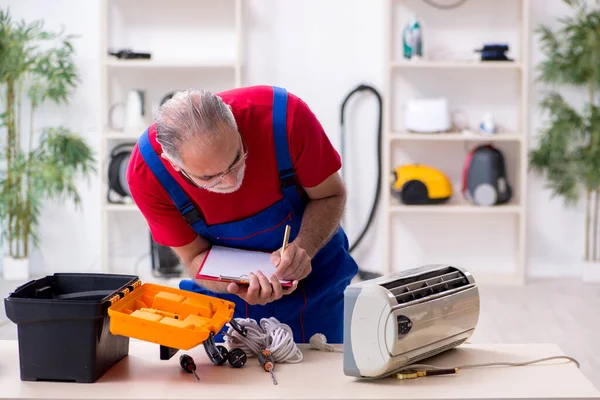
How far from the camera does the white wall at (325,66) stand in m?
5.35

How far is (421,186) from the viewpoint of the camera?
5.15m

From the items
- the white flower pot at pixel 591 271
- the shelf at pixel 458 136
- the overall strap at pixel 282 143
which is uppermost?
the shelf at pixel 458 136

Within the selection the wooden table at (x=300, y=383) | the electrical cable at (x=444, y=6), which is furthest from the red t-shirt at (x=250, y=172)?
the electrical cable at (x=444, y=6)

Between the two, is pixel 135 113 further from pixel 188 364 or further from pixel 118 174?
pixel 188 364

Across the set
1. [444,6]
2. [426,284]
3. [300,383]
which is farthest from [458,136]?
[300,383]

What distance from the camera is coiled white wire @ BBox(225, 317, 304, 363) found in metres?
1.99

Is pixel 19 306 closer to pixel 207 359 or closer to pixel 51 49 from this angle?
pixel 207 359

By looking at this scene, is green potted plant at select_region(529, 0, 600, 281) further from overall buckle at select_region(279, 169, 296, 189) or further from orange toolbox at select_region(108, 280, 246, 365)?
orange toolbox at select_region(108, 280, 246, 365)

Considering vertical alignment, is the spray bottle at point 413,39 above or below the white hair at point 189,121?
above

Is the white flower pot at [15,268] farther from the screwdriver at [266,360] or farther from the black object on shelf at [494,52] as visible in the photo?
the screwdriver at [266,360]

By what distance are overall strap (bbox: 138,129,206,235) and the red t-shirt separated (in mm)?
14

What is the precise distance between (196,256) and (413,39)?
3106mm

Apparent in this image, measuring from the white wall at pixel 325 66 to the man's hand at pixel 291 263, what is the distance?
3.30 metres

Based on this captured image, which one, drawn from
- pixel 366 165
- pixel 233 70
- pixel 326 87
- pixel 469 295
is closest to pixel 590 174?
pixel 366 165
